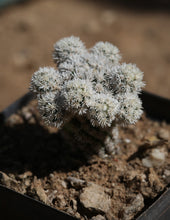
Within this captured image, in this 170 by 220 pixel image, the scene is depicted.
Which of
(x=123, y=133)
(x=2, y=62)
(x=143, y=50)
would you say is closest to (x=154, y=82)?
(x=143, y=50)

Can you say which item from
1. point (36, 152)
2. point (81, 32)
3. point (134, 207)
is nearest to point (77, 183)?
point (134, 207)

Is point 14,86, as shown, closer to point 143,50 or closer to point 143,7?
point 143,50

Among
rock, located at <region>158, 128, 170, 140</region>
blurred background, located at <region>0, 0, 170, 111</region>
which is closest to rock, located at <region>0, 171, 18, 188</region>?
rock, located at <region>158, 128, 170, 140</region>

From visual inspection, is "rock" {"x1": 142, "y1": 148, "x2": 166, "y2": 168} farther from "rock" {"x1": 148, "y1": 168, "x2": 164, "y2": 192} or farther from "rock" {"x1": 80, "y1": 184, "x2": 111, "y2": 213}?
"rock" {"x1": 80, "y1": 184, "x2": 111, "y2": 213}

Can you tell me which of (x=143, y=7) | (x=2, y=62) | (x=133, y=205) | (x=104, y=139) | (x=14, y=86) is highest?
(x=143, y=7)

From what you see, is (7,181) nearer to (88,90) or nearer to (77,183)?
(77,183)

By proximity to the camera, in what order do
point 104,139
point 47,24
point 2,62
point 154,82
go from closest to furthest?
1. point 104,139
2. point 154,82
3. point 2,62
4. point 47,24

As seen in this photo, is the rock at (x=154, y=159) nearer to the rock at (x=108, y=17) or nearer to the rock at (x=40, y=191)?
the rock at (x=40, y=191)
